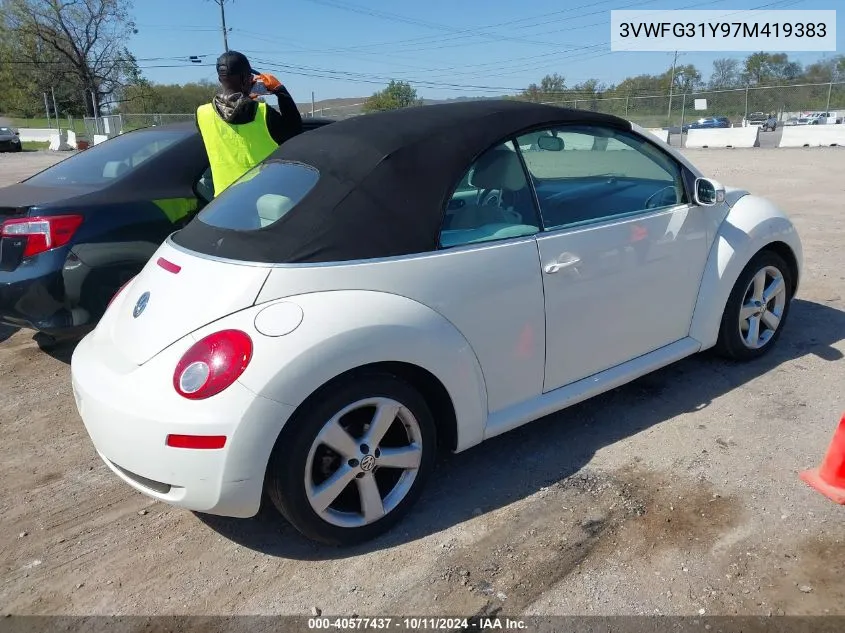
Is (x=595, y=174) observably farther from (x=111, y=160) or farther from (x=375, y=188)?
(x=111, y=160)

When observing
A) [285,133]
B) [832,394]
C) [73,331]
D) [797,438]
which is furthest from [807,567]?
[73,331]

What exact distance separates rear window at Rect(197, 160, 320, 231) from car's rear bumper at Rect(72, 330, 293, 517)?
691mm

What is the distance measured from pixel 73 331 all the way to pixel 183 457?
2219 mm

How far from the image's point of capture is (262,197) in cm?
294

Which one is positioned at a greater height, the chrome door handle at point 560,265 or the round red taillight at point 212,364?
the chrome door handle at point 560,265

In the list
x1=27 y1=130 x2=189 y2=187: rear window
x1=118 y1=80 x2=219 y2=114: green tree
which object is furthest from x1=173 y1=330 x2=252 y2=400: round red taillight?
x1=118 y1=80 x2=219 y2=114: green tree

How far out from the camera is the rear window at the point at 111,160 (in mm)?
4484

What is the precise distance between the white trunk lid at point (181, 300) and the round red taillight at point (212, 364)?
107 millimetres

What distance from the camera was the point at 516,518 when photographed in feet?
9.13

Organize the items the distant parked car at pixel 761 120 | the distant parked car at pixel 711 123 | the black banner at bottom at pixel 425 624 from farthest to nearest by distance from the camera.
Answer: the distant parked car at pixel 711 123 → the distant parked car at pixel 761 120 → the black banner at bottom at pixel 425 624

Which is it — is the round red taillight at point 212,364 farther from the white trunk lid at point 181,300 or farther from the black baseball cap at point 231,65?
the black baseball cap at point 231,65

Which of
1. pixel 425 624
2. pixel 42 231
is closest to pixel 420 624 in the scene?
pixel 425 624

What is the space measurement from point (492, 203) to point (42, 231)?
2.73 metres

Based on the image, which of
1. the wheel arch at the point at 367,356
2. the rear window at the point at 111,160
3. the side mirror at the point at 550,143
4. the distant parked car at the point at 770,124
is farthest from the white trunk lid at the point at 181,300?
the distant parked car at the point at 770,124
